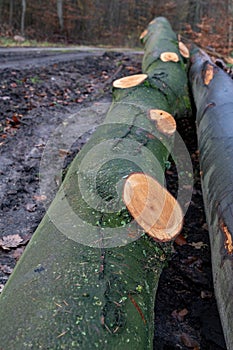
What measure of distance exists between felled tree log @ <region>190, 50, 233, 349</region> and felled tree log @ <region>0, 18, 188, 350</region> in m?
0.25

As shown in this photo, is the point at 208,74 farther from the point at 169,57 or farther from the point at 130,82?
the point at 130,82

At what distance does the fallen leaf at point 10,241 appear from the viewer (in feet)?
8.73

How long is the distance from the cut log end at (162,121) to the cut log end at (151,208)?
37.6 inches

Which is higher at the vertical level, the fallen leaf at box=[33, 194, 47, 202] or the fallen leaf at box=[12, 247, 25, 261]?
the fallen leaf at box=[12, 247, 25, 261]

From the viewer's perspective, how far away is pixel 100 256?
1.68m

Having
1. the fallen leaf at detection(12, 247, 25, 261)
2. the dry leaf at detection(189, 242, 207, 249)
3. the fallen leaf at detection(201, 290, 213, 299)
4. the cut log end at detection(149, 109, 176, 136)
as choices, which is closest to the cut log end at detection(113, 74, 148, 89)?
the cut log end at detection(149, 109, 176, 136)

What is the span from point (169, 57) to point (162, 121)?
1.99 metres

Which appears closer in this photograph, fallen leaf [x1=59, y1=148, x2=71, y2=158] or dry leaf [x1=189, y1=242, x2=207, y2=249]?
dry leaf [x1=189, y1=242, x2=207, y2=249]

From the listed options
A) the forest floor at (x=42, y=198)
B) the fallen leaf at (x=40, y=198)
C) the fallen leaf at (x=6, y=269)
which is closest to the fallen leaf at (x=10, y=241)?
the forest floor at (x=42, y=198)

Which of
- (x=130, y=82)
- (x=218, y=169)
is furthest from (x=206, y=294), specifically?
(x=130, y=82)

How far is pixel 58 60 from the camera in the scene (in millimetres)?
9125

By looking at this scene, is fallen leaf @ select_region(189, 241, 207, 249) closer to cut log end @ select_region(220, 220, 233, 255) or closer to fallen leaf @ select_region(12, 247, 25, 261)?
cut log end @ select_region(220, 220, 233, 255)

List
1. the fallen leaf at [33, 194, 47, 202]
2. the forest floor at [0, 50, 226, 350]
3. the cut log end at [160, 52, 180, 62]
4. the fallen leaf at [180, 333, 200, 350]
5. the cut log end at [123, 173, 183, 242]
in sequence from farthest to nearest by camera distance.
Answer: the cut log end at [160, 52, 180, 62]
the fallen leaf at [33, 194, 47, 202]
the forest floor at [0, 50, 226, 350]
the fallen leaf at [180, 333, 200, 350]
the cut log end at [123, 173, 183, 242]

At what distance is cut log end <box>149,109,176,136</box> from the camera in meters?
3.05
